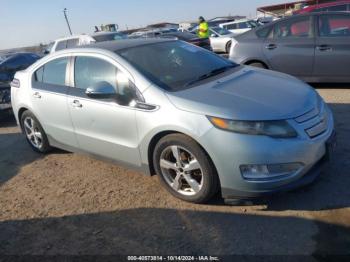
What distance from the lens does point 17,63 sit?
9906 millimetres

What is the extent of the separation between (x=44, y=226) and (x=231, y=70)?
2.65 m

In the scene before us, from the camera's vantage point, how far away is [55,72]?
187 inches

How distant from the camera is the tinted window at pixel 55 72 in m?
4.57

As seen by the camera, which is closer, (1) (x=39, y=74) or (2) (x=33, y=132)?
(1) (x=39, y=74)

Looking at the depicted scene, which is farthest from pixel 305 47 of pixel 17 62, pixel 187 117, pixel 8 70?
pixel 17 62

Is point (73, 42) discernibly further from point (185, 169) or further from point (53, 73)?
point (185, 169)

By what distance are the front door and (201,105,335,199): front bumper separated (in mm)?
984

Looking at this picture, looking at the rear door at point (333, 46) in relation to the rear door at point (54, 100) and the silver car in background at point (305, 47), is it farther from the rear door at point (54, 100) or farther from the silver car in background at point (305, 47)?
the rear door at point (54, 100)

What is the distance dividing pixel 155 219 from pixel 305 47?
4.91 metres

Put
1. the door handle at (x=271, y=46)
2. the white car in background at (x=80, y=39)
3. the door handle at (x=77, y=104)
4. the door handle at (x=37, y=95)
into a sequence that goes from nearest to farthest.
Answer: the door handle at (x=77, y=104) → the door handle at (x=37, y=95) → the door handle at (x=271, y=46) → the white car in background at (x=80, y=39)

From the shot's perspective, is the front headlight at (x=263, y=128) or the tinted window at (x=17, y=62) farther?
the tinted window at (x=17, y=62)

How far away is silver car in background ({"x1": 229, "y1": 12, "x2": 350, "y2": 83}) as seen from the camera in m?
6.58

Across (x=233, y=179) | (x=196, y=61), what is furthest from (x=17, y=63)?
(x=233, y=179)

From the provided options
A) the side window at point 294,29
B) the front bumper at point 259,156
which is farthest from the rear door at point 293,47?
the front bumper at point 259,156
